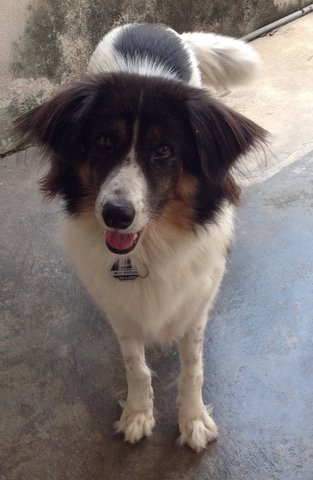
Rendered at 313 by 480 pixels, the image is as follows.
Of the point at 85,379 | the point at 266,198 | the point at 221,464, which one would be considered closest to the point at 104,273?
the point at 85,379

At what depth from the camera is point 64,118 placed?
1492mm

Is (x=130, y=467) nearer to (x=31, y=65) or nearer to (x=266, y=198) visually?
(x=266, y=198)

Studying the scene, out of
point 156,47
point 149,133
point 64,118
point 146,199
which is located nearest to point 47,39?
point 156,47

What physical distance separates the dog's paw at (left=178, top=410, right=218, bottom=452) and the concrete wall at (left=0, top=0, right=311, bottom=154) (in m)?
2.03

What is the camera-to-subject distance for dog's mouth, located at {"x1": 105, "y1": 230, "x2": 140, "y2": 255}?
1479 mm

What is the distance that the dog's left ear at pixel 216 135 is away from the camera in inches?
57.4

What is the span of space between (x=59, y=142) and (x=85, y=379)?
0.94 meters

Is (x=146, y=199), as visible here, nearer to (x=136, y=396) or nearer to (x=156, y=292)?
(x=156, y=292)

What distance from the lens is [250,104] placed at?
344 cm

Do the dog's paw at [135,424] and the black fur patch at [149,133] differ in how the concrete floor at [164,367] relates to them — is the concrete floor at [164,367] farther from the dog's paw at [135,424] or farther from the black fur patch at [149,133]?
the black fur patch at [149,133]

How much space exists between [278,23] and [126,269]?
3351 mm

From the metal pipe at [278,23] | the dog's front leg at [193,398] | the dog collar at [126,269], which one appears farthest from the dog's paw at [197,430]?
the metal pipe at [278,23]

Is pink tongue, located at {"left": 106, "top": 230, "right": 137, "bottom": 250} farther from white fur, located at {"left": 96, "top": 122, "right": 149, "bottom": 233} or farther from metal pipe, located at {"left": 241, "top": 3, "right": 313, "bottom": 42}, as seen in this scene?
metal pipe, located at {"left": 241, "top": 3, "right": 313, "bottom": 42}

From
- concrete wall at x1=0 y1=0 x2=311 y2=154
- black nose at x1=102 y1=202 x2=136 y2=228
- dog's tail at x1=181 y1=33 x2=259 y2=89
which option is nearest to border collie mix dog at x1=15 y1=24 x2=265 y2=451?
black nose at x1=102 y1=202 x2=136 y2=228
